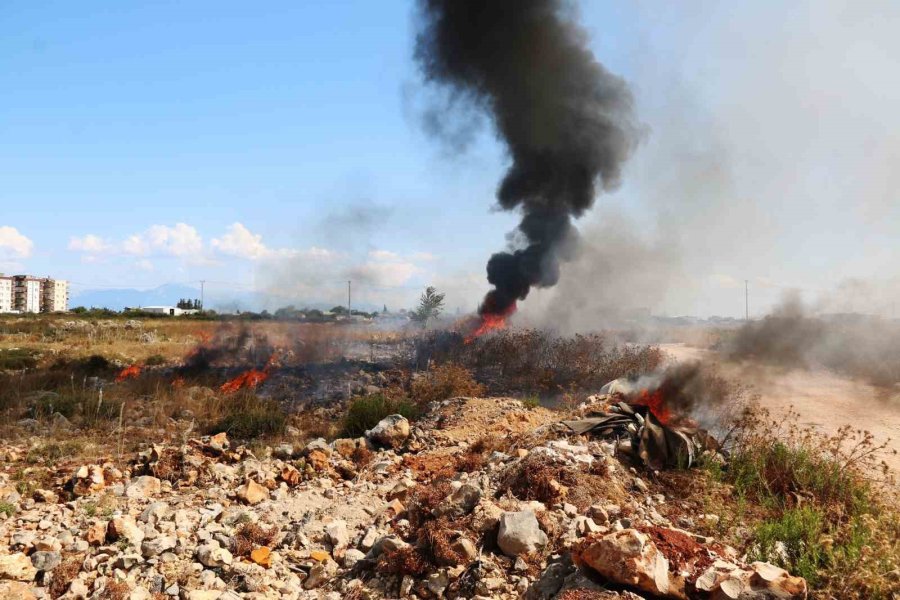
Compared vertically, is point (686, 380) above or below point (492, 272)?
below

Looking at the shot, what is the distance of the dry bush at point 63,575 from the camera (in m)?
4.91

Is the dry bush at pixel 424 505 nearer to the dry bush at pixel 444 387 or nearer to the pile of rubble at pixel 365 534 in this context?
the pile of rubble at pixel 365 534

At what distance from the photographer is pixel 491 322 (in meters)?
24.3

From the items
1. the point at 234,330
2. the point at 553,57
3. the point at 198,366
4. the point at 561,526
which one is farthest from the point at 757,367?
the point at 553,57

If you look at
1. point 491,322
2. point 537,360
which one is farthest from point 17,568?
point 491,322

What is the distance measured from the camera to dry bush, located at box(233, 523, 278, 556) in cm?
552

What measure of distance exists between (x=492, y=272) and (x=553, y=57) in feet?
35.7

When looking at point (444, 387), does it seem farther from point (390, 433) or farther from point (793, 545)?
point (793, 545)

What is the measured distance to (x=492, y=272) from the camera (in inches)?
1044

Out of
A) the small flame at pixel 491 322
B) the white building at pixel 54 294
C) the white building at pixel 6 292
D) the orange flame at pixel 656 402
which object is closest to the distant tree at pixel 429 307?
the small flame at pixel 491 322

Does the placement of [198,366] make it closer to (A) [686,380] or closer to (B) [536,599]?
(A) [686,380]

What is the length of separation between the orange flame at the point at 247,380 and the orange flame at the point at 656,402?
30.9 feet

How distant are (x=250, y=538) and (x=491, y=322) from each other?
1899cm

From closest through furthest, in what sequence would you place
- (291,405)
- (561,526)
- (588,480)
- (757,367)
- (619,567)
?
(619,567) → (561,526) → (588,480) → (291,405) → (757,367)
